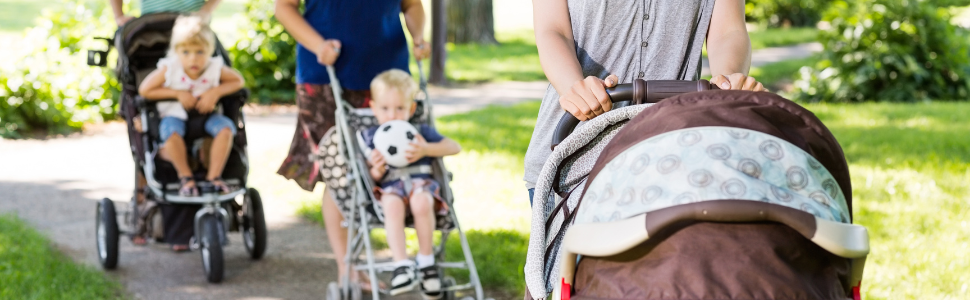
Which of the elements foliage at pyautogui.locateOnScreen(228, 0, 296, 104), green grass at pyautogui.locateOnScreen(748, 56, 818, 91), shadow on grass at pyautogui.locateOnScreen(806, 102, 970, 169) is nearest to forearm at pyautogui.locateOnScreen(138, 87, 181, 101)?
shadow on grass at pyautogui.locateOnScreen(806, 102, 970, 169)

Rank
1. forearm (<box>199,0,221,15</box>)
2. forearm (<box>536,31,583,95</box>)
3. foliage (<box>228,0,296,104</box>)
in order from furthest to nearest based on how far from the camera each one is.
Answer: foliage (<box>228,0,296,104</box>) → forearm (<box>199,0,221,15</box>) → forearm (<box>536,31,583,95</box>)

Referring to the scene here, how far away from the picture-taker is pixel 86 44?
10.9 m

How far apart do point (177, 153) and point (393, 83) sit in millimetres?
1605

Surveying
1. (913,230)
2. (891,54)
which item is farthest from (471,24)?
(913,230)

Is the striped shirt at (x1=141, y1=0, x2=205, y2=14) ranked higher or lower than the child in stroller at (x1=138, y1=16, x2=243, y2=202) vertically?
higher

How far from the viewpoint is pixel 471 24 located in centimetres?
2105

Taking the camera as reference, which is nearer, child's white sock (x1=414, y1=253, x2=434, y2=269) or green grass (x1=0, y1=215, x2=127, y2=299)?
child's white sock (x1=414, y1=253, x2=434, y2=269)

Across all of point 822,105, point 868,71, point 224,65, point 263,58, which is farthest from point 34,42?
point 868,71

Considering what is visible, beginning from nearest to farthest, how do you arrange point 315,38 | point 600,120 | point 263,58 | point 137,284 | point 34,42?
point 600,120, point 315,38, point 137,284, point 34,42, point 263,58

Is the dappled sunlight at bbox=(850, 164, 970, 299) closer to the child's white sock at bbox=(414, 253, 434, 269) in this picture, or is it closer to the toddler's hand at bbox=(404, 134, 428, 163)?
the child's white sock at bbox=(414, 253, 434, 269)

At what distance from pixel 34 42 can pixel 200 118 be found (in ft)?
20.1

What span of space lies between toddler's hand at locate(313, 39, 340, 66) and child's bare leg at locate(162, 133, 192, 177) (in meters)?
1.35

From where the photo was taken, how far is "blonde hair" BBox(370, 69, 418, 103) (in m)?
4.48

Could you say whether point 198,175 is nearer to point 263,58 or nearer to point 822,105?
point 263,58
